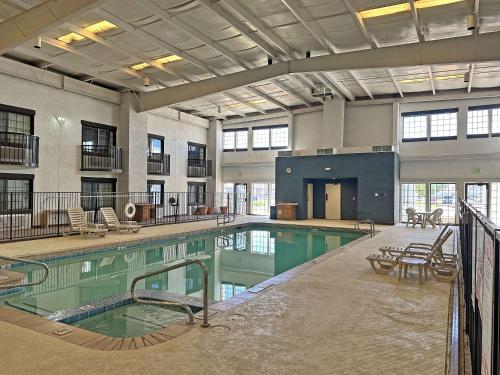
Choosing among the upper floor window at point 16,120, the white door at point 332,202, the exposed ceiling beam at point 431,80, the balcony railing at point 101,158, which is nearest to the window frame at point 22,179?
the upper floor window at point 16,120

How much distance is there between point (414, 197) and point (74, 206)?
46.9ft

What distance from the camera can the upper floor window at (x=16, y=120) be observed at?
1154 centimetres

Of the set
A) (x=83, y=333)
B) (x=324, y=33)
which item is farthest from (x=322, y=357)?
(x=324, y=33)

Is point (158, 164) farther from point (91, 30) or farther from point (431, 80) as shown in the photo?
point (431, 80)

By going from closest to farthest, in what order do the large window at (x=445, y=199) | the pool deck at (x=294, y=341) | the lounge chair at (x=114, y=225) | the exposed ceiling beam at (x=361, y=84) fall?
the pool deck at (x=294, y=341) < the lounge chair at (x=114, y=225) < the exposed ceiling beam at (x=361, y=84) < the large window at (x=445, y=199)

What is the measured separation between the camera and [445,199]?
1551cm

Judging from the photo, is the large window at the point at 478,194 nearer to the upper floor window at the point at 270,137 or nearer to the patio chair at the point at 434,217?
the patio chair at the point at 434,217

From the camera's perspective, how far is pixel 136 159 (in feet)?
50.5

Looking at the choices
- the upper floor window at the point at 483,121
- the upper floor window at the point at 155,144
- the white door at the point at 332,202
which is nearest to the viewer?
the upper floor window at the point at 483,121

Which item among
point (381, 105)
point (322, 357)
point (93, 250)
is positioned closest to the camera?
point (322, 357)

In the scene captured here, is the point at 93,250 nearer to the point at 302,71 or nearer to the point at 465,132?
the point at 302,71

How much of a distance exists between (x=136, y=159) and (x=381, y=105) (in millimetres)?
11287

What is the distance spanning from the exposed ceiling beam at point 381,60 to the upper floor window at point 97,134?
11.8 ft

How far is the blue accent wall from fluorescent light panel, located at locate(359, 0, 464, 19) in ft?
23.8
